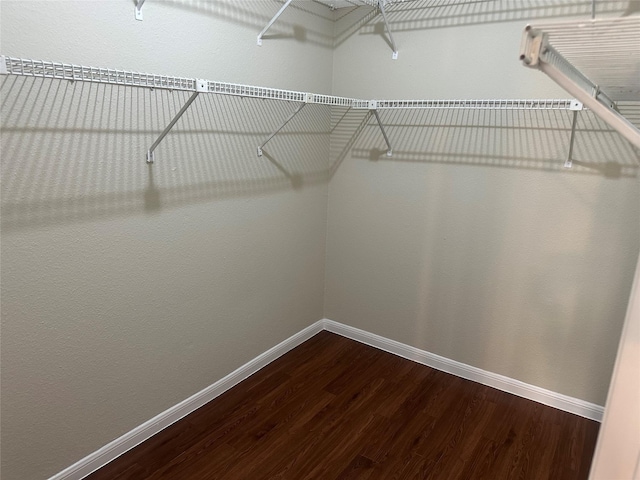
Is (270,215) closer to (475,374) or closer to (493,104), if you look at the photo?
(493,104)

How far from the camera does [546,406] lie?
2.31m

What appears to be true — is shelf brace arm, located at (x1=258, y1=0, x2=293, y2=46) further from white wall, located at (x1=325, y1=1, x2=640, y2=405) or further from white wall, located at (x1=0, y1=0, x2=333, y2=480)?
white wall, located at (x1=325, y1=1, x2=640, y2=405)

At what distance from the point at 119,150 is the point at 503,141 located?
172cm

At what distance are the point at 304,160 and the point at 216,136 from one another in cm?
66

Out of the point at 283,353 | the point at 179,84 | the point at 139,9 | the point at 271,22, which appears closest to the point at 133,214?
the point at 179,84

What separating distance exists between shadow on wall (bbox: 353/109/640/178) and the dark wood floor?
47.3 inches

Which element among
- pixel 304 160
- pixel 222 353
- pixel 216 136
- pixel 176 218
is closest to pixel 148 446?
pixel 222 353

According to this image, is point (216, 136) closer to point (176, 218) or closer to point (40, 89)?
point (176, 218)

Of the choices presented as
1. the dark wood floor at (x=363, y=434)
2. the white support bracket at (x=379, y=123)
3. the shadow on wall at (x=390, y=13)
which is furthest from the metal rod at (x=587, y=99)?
the dark wood floor at (x=363, y=434)

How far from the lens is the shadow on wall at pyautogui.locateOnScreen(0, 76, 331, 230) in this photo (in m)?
1.41

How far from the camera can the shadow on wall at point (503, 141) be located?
1.98 metres

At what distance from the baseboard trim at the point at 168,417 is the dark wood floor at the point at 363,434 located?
1.2 inches

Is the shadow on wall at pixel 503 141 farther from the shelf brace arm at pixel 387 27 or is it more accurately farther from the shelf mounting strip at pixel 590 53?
the shelf mounting strip at pixel 590 53

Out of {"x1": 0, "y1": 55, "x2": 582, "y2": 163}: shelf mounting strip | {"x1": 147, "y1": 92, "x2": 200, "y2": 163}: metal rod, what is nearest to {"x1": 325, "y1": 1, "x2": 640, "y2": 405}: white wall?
{"x1": 0, "y1": 55, "x2": 582, "y2": 163}: shelf mounting strip
